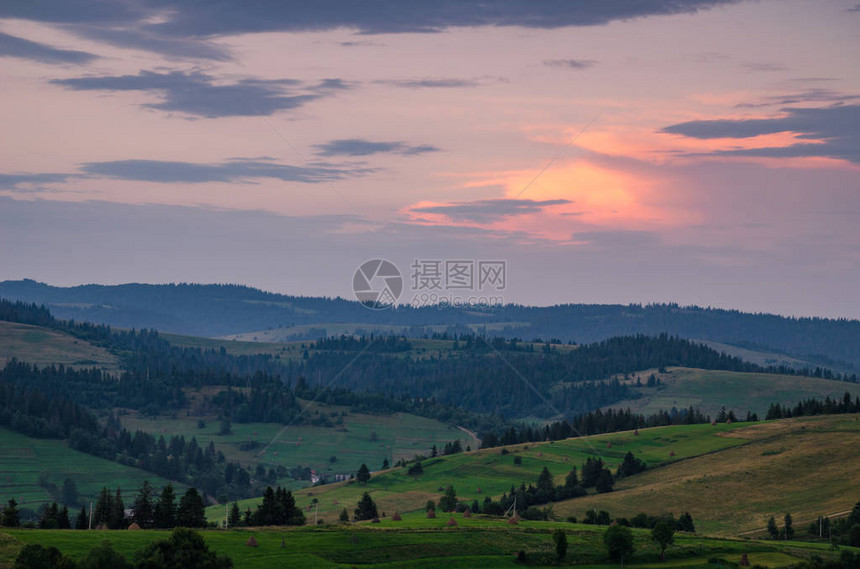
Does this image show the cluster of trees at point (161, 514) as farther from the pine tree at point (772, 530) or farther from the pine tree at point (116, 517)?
the pine tree at point (772, 530)

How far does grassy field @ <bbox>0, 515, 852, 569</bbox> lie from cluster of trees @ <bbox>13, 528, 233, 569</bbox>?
3.00 metres

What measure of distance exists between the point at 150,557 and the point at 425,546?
36686mm

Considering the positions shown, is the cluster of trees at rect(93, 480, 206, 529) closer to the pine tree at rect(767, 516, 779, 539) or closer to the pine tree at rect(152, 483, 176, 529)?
the pine tree at rect(152, 483, 176, 529)

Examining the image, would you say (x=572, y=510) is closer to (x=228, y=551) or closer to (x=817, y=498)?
(x=817, y=498)

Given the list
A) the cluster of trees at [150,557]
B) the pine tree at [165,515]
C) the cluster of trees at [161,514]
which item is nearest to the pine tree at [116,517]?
the cluster of trees at [161,514]

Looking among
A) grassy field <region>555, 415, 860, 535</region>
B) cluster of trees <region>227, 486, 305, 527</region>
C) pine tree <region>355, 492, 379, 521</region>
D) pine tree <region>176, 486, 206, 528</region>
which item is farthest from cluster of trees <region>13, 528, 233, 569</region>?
grassy field <region>555, 415, 860, 535</region>

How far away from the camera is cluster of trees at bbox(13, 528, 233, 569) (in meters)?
87.4

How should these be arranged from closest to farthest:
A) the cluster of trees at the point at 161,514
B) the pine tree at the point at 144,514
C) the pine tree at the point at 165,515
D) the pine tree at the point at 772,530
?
1. the cluster of trees at the point at 161,514
2. the pine tree at the point at 165,515
3. the pine tree at the point at 144,514
4. the pine tree at the point at 772,530

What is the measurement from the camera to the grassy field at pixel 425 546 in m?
103

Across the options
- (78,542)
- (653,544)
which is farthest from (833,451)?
(78,542)

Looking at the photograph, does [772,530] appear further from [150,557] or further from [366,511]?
[150,557]

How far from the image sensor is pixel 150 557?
94188 mm

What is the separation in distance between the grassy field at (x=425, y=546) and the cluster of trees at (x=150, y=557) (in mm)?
2998

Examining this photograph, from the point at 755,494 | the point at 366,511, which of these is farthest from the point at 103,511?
the point at 755,494
